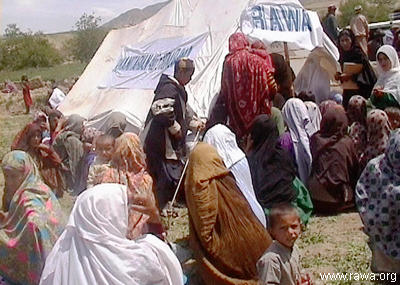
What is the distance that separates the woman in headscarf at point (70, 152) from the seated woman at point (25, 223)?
3.23m

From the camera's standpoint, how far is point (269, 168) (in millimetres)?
5234

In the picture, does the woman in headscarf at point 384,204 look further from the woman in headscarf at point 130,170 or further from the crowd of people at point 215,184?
the woman in headscarf at point 130,170

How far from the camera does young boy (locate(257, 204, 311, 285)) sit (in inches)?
123

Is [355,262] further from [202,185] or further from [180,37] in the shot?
[180,37]

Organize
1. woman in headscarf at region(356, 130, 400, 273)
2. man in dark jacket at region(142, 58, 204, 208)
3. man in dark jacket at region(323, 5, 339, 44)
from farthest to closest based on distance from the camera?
man in dark jacket at region(323, 5, 339, 44), man in dark jacket at region(142, 58, 204, 208), woman in headscarf at region(356, 130, 400, 273)

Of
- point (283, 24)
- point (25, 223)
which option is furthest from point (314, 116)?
point (25, 223)

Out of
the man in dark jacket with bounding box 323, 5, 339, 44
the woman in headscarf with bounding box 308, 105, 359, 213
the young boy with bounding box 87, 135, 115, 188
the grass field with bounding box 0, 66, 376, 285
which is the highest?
the young boy with bounding box 87, 135, 115, 188

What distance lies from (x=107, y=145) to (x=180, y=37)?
4.69 meters

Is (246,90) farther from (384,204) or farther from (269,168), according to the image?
(384,204)

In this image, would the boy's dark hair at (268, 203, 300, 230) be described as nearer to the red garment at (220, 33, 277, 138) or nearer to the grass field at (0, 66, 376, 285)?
the grass field at (0, 66, 376, 285)

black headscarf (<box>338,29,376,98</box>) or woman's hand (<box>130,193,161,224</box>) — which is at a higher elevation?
woman's hand (<box>130,193,161,224</box>)

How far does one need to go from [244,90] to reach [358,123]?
47.6 inches

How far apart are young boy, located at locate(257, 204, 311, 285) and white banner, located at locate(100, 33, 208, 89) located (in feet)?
19.4

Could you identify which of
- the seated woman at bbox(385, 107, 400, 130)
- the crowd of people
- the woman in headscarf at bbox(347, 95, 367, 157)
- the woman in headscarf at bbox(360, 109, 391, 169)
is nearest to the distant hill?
the crowd of people
